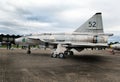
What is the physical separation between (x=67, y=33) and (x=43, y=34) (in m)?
3.41

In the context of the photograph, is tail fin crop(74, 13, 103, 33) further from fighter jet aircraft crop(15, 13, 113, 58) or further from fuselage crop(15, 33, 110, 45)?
fuselage crop(15, 33, 110, 45)

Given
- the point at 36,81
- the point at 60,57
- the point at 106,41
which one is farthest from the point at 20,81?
the point at 106,41

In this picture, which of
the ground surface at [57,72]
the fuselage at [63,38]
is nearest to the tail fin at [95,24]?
the fuselage at [63,38]

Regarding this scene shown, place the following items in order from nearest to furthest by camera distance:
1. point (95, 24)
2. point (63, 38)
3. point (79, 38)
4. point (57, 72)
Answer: point (57, 72), point (95, 24), point (79, 38), point (63, 38)

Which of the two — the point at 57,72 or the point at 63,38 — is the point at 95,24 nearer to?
the point at 63,38

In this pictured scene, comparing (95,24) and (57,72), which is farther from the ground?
(95,24)

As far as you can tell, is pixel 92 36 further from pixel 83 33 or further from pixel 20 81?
pixel 20 81

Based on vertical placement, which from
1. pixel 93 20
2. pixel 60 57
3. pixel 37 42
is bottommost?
pixel 60 57

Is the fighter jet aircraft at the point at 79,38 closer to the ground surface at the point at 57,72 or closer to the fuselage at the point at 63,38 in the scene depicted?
the fuselage at the point at 63,38

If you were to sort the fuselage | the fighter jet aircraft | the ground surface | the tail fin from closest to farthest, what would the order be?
the ground surface
the fighter jet aircraft
the fuselage
the tail fin

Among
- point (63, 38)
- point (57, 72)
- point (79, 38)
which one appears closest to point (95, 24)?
point (79, 38)

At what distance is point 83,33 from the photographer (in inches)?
805

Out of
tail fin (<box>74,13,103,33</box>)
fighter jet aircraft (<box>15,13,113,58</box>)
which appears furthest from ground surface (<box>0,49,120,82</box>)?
tail fin (<box>74,13,103,33</box>)

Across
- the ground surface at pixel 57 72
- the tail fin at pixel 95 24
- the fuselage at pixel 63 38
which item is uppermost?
the tail fin at pixel 95 24
